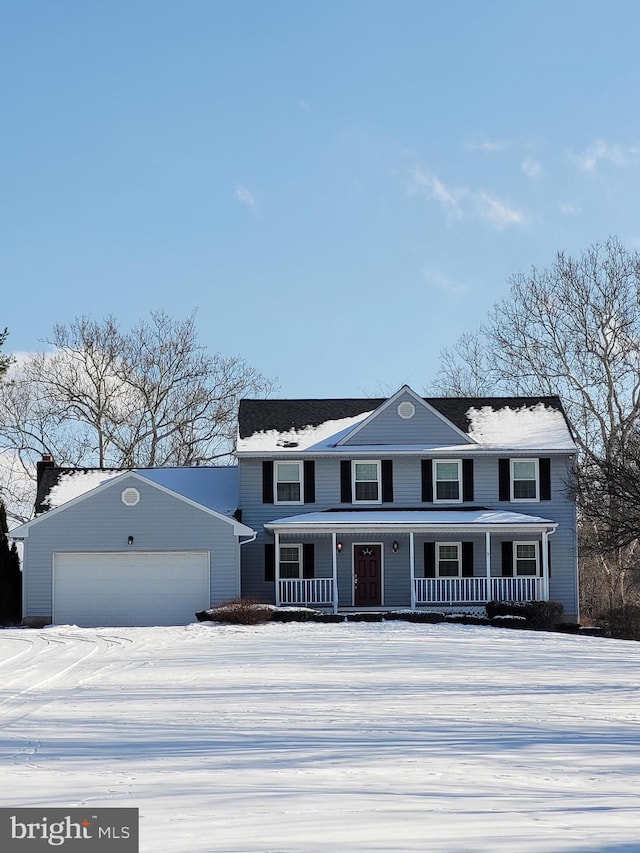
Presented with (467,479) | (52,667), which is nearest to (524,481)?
(467,479)

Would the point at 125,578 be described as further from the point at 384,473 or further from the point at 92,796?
the point at 92,796

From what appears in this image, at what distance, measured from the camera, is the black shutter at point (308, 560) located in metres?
33.6

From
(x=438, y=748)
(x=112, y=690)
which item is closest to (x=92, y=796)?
(x=438, y=748)

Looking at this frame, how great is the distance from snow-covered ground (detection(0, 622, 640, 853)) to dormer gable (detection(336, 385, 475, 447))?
16.1 m

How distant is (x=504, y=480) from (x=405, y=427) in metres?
3.58

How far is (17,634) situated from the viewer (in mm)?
26344

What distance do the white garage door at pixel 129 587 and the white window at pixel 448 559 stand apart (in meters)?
7.42

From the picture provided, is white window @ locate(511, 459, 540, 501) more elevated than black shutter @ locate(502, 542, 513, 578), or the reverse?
white window @ locate(511, 459, 540, 501)

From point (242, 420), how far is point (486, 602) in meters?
10.1

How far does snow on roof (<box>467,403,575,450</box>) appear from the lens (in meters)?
34.1

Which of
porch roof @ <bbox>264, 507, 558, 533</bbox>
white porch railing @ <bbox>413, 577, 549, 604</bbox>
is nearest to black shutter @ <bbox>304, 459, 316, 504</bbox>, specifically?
porch roof @ <bbox>264, 507, 558, 533</bbox>

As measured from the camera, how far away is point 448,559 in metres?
33.8

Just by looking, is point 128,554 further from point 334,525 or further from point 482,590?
point 482,590

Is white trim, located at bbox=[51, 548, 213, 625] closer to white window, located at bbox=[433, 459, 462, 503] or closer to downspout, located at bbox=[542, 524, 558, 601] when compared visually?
white window, located at bbox=[433, 459, 462, 503]
